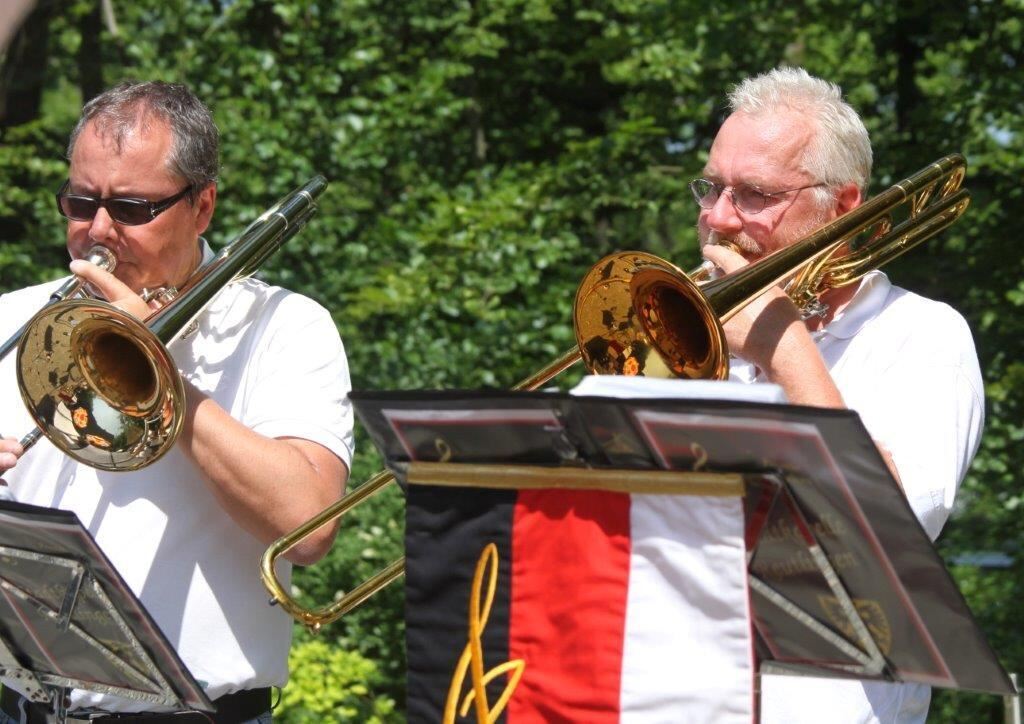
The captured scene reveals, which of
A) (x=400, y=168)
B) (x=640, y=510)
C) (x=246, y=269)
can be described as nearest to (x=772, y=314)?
(x=640, y=510)

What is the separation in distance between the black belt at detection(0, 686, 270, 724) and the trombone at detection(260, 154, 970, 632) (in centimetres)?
18

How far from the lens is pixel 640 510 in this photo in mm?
2037

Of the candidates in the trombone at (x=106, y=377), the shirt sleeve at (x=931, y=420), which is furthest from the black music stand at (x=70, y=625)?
the shirt sleeve at (x=931, y=420)

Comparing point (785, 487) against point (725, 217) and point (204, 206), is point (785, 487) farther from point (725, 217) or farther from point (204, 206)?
point (204, 206)

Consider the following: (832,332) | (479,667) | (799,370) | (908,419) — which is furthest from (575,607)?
(832,332)

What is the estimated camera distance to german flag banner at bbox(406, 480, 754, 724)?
2.00 metres

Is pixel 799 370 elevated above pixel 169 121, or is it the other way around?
pixel 169 121

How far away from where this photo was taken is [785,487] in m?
1.95

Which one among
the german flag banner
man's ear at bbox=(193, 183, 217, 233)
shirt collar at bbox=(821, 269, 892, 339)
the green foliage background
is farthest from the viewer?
the green foliage background

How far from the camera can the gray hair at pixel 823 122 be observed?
2969mm

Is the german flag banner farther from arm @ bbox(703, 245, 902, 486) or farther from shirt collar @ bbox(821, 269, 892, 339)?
shirt collar @ bbox(821, 269, 892, 339)

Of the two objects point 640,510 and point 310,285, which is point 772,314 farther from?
point 310,285

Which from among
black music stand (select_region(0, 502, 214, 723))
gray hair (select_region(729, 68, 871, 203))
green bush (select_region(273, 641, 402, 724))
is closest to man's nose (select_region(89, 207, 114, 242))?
black music stand (select_region(0, 502, 214, 723))

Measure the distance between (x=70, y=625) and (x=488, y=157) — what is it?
6.13m
